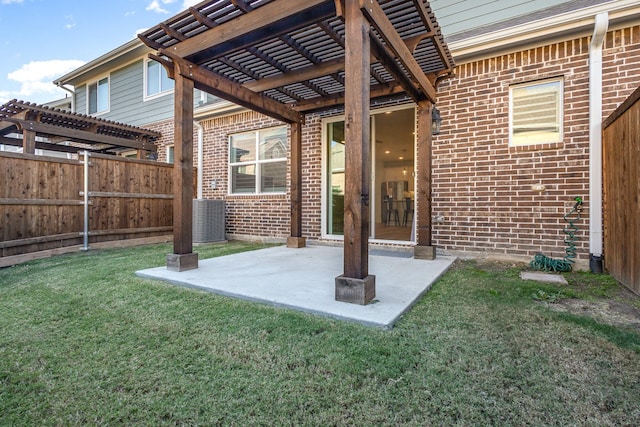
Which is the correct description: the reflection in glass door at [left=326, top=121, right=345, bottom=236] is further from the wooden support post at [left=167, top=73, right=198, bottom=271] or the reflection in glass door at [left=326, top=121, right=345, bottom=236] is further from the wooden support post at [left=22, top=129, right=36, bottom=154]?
the wooden support post at [left=22, top=129, right=36, bottom=154]

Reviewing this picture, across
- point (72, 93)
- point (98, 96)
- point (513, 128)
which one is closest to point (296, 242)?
point (513, 128)

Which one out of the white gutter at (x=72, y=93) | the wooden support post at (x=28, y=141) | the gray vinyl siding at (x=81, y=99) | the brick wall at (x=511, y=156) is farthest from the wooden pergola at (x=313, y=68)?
the white gutter at (x=72, y=93)

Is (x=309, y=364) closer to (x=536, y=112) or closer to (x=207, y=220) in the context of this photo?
(x=536, y=112)

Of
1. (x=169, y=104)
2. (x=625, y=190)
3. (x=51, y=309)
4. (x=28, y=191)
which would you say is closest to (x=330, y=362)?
(x=51, y=309)

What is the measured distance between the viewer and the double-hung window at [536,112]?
405 cm

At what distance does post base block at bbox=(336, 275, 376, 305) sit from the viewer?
2350 millimetres

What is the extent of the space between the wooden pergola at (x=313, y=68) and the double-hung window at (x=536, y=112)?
105 centimetres

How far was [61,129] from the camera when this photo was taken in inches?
270

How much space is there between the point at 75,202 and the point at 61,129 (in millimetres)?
2546

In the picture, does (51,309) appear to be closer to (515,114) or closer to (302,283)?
(302,283)

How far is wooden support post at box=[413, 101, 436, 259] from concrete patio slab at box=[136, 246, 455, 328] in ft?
0.73

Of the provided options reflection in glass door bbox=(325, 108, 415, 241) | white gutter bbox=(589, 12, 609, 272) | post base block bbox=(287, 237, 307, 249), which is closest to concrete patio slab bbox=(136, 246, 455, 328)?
post base block bbox=(287, 237, 307, 249)

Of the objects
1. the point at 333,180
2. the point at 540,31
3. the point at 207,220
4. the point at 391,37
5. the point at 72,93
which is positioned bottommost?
the point at 207,220

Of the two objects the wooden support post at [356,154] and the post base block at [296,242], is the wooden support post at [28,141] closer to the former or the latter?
the post base block at [296,242]
